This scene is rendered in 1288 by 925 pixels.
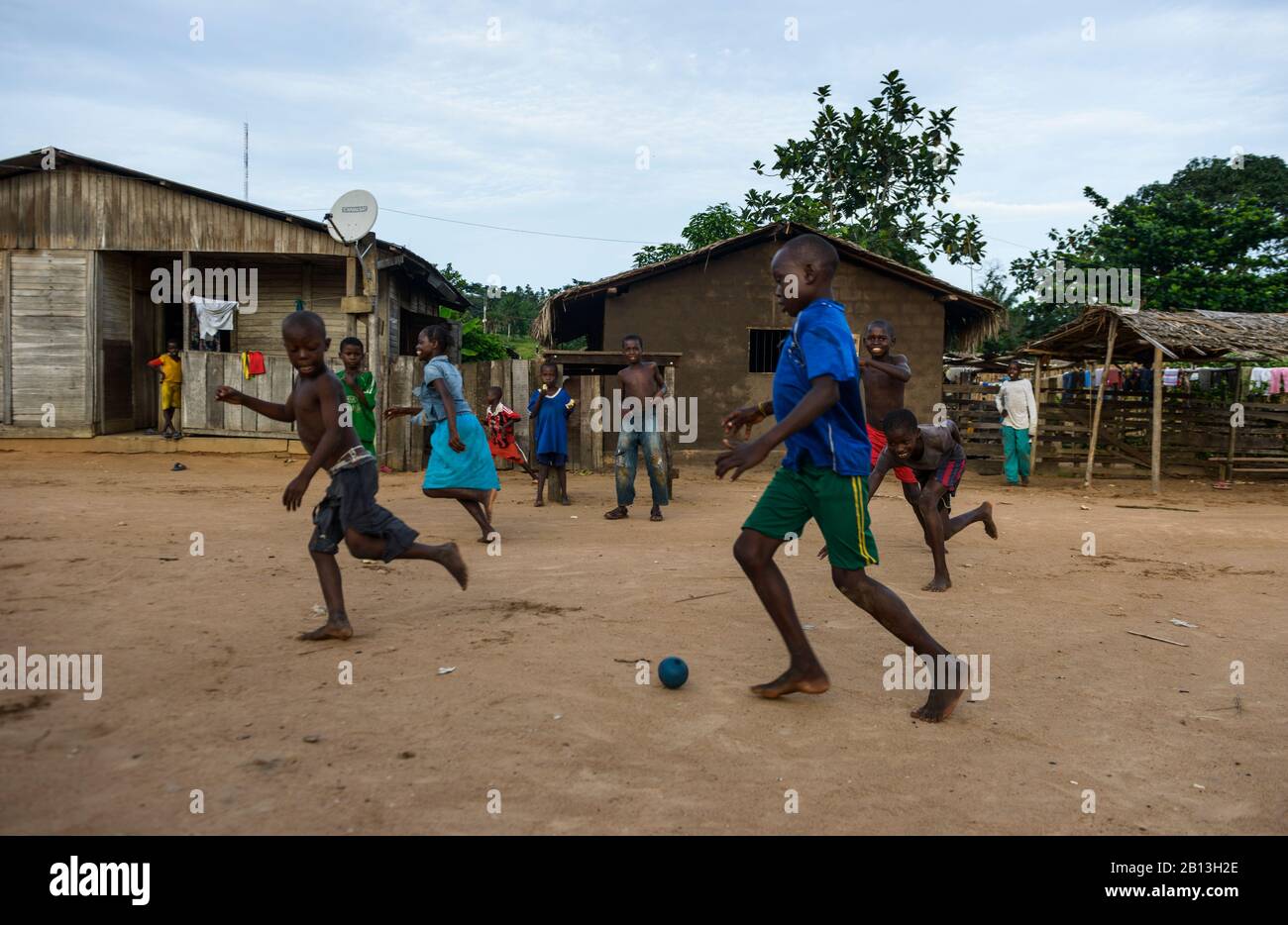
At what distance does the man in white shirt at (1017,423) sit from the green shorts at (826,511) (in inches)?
449

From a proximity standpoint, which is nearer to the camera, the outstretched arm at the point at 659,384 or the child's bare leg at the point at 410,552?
the child's bare leg at the point at 410,552

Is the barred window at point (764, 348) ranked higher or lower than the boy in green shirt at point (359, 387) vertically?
higher

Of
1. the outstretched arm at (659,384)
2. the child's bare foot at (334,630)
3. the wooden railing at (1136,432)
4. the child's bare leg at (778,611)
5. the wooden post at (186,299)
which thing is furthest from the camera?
the wooden railing at (1136,432)

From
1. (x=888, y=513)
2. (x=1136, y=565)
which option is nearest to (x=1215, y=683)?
(x=1136, y=565)

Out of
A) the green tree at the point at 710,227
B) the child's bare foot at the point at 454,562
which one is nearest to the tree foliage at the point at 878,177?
the green tree at the point at 710,227

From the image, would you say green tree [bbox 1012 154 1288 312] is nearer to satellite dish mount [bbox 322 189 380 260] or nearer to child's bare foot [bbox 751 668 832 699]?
satellite dish mount [bbox 322 189 380 260]

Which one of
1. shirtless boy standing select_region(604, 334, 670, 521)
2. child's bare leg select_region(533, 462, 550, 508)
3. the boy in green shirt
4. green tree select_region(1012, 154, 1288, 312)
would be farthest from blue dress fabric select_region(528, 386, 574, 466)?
green tree select_region(1012, 154, 1288, 312)

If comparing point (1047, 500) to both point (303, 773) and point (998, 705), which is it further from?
point (303, 773)

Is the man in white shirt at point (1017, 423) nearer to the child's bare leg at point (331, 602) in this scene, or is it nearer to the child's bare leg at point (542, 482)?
the child's bare leg at point (542, 482)

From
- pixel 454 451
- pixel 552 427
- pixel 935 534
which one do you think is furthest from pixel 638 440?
pixel 935 534

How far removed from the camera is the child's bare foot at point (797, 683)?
3686 millimetres

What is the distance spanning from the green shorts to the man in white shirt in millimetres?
11392

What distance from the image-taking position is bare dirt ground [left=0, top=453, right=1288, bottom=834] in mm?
2744

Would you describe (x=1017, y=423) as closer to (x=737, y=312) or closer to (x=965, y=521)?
(x=737, y=312)
